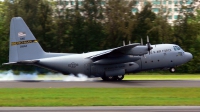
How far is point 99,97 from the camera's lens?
25328 millimetres

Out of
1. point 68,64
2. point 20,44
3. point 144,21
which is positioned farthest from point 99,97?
point 144,21

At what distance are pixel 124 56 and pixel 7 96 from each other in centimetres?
1410

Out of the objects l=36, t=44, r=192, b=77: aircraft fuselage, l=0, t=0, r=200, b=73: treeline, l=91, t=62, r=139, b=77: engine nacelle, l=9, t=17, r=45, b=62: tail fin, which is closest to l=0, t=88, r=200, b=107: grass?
l=9, t=17, r=45, b=62: tail fin

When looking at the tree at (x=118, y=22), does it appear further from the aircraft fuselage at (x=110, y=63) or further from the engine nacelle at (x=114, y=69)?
the engine nacelle at (x=114, y=69)

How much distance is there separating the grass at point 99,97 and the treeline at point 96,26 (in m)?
27.8

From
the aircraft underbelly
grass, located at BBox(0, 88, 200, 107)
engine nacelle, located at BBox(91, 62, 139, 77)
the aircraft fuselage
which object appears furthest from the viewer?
engine nacelle, located at BBox(91, 62, 139, 77)

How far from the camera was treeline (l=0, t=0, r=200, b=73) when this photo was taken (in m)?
57.8

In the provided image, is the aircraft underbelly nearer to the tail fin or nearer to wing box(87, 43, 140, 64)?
wing box(87, 43, 140, 64)

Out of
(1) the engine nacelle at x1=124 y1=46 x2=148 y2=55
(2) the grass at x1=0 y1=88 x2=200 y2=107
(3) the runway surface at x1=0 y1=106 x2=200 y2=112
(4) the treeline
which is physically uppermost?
(4) the treeline

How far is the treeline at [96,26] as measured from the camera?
5781cm

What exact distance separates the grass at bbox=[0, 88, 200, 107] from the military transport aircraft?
6951 millimetres

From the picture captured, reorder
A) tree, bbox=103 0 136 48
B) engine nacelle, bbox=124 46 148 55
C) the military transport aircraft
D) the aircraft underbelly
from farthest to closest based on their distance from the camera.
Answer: tree, bbox=103 0 136 48 → the aircraft underbelly → the military transport aircraft → engine nacelle, bbox=124 46 148 55

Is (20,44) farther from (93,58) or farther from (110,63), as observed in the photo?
(110,63)

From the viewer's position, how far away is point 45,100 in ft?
78.2
